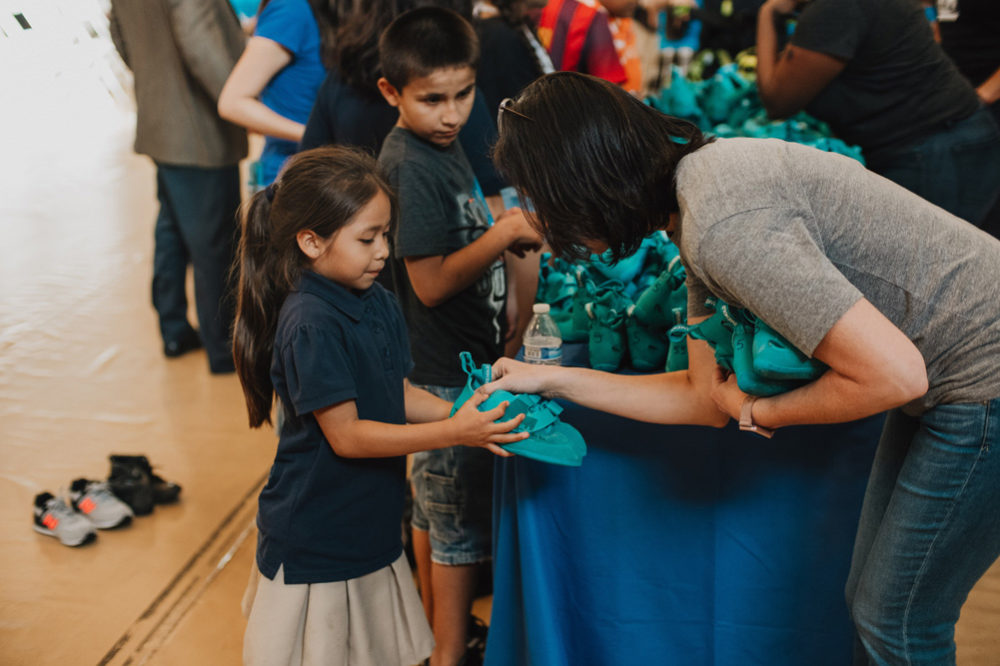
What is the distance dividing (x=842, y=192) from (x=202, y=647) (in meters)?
1.92

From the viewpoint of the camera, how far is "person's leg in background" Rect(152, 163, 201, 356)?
3965mm

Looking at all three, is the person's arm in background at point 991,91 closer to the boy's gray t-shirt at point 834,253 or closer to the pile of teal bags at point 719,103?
the pile of teal bags at point 719,103

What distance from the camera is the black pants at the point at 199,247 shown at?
11.8 feet

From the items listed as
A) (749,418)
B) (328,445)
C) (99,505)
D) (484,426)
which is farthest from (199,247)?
(749,418)

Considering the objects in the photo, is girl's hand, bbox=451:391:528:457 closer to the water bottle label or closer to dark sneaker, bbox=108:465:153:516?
the water bottle label

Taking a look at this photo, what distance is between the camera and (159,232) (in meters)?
3.95

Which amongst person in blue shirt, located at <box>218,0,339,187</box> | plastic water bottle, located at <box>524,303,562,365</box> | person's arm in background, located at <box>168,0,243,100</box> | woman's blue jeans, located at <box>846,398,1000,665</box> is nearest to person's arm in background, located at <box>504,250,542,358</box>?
plastic water bottle, located at <box>524,303,562,365</box>

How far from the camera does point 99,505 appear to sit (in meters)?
2.72

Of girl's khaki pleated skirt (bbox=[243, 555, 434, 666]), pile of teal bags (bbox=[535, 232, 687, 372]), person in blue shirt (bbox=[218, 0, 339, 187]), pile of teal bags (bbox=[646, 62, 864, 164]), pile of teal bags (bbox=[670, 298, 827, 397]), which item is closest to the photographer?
pile of teal bags (bbox=[670, 298, 827, 397])

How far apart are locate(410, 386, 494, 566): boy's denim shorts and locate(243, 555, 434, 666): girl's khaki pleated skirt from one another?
0.24 m

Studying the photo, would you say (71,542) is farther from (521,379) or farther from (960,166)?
(960,166)

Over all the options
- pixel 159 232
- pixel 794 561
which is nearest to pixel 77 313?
pixel 159 232

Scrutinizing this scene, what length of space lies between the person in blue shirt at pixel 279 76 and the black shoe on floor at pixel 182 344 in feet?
5.47

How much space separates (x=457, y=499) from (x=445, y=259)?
1.78ft
